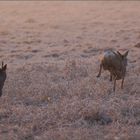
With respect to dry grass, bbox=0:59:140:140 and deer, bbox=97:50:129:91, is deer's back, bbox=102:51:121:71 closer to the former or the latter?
deer, bbox=97:50:129:91

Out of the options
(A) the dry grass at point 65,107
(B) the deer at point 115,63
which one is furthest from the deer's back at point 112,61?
(A) the dry grass at point 65,107

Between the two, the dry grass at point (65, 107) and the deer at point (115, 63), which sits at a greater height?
the deer at point (115, 63)

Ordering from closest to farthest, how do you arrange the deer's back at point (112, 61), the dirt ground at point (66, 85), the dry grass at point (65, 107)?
the dry grass at point (65, 107)
the dirt ground at point (66, 85)
the deer's back at point (112, 61)

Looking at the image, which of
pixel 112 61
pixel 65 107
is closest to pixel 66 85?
pixel 112 61

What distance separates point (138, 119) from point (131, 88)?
2266 millimetres

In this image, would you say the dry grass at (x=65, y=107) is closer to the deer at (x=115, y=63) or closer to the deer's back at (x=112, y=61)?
the deer at (x=115, y=63)

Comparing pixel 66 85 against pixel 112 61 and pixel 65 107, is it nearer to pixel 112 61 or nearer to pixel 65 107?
pixel 112 61

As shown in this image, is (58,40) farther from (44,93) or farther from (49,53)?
(44,93)

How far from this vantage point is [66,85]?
1155 cm

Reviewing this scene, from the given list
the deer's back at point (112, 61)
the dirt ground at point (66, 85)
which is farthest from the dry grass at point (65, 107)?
the deer's back at point (112, 61)

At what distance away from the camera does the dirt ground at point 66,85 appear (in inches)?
337

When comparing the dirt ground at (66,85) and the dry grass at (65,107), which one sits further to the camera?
the dirt ground at (66,85)

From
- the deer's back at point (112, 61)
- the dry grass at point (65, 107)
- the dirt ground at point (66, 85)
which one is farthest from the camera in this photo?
the deer's back at point (112, 61)

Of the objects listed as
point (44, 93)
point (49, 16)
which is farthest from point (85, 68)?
point (49, 16)
